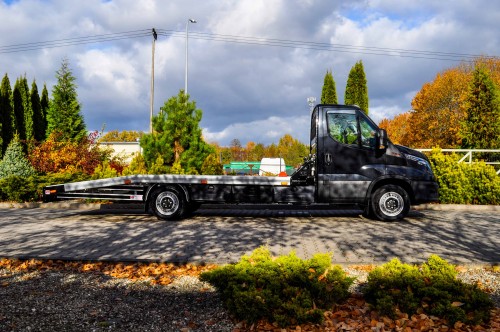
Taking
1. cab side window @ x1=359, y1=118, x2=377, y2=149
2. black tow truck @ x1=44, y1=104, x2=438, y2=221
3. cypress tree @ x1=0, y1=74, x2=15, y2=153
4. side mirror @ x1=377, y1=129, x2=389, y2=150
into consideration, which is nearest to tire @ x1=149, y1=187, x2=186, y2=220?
black tow truck @ x1=44, y1=104, x2=438, y2=221

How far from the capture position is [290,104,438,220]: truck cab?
9109mm

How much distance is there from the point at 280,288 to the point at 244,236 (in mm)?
3708

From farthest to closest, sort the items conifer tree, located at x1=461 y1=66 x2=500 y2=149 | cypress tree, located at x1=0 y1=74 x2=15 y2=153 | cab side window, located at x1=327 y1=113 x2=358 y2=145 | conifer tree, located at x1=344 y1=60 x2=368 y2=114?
conifer tree, located at x1=344 y1=60 x2=368 y2=114, cypress tree, located at x1=0 y1=74 x2=15 y2=153, conifer tree, located at x1=461 y1=66 x2=500 y2=149, cab side window, located at x1=327 y1=113 x2=358 y2=145

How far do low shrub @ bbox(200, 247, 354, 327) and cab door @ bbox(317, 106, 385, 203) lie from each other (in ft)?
17.7

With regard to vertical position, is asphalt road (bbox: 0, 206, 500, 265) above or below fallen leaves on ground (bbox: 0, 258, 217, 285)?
above

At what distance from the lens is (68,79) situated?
95.7 ft

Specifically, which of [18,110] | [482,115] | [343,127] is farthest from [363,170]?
[18,110]

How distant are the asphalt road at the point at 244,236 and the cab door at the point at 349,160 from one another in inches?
28.5

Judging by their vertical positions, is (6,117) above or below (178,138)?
above

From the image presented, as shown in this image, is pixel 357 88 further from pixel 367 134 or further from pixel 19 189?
pixel 19 189

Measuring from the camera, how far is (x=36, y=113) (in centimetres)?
2948

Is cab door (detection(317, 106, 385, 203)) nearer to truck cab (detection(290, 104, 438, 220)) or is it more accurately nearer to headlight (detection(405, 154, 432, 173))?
truck cab (detection(290, 104, 438, 220))

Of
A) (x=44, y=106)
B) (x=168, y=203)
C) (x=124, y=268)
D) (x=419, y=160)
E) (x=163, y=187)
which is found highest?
(x=44, y=106)

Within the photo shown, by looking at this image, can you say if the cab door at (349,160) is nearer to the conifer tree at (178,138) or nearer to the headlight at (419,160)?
→ the headlight at (419,160)
